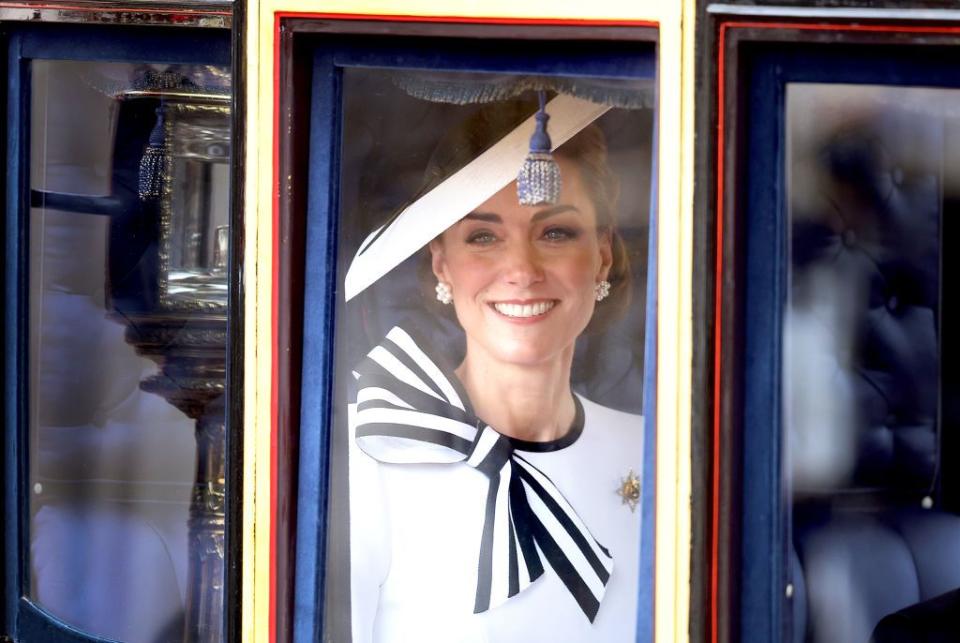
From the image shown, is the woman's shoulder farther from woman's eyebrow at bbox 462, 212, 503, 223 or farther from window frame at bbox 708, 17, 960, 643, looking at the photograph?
woman's eyebrow at bbox 462, 212, 503, 223

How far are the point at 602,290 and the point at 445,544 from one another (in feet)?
1.48

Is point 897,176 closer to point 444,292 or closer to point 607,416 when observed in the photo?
point 607,416

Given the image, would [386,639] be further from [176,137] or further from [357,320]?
[176,137]

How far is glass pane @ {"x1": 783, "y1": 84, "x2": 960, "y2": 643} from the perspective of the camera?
1.58 meters

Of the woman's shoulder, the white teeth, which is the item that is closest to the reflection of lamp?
the white teeth

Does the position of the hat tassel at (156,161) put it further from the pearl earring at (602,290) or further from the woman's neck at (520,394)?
the pearl earring at (602,290)

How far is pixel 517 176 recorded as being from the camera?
167 centimetres

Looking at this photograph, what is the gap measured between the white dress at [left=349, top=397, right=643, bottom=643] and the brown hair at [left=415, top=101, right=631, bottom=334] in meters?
0.16

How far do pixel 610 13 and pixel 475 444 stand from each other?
0.66m

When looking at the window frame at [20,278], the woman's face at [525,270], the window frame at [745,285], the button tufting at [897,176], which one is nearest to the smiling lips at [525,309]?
the woman's face at [525,270]

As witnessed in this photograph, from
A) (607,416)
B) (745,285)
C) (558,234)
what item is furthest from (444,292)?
(745,285)

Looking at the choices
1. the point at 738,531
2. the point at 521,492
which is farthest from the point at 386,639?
the point at 738,531

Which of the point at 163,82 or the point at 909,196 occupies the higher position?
the point at 163,82

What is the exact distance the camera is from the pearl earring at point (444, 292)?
171 cm
